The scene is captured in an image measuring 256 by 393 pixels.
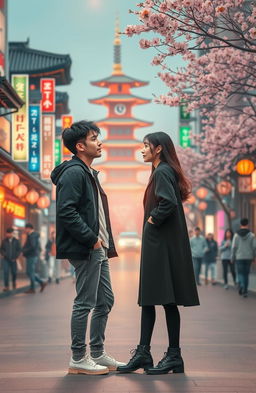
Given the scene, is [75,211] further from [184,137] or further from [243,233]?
[184,137]

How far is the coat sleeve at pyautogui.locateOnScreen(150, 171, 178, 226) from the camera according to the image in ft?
22.6

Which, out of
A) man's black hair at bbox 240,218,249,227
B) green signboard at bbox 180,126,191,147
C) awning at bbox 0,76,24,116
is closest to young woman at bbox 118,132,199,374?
man's black hair at bbox 240,218,249,227

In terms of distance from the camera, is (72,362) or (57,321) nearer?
(72,362)

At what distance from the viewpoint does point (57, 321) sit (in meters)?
12.9

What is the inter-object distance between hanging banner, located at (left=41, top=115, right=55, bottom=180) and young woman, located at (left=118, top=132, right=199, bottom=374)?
26875mm

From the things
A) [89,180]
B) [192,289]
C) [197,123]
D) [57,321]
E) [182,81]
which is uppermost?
[197,123]

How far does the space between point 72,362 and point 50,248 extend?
71.4 feet

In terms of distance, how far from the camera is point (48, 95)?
34.8 m

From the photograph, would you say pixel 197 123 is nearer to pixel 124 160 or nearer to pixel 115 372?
pixel 124 160

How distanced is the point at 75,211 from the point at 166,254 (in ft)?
2.79

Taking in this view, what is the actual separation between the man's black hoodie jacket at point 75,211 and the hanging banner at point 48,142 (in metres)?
26.9

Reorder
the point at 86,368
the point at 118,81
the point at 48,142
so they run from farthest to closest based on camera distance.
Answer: the point at 118,81 → the point at 48,142 → the point at 86,368

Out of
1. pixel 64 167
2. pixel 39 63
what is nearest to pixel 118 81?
pixel 39 63

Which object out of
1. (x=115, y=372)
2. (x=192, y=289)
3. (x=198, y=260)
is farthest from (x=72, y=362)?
(x=198, y=260)
